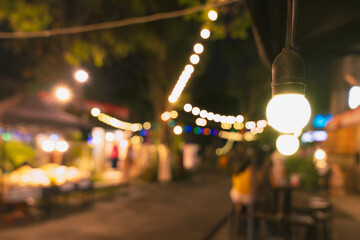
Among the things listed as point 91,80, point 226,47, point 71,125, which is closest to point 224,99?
point 226,47

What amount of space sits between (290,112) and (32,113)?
28.0 feet

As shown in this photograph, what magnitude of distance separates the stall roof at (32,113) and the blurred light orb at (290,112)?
7931mm

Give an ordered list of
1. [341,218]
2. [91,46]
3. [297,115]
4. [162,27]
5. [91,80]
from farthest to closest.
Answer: [91,80], [162,27], [91,46], [341,218], [297,115]

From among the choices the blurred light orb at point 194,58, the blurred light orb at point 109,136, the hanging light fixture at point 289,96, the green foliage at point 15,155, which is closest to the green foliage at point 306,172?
the blurred light orb at point 109,136

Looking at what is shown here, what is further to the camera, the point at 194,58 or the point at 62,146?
the point at 62,146

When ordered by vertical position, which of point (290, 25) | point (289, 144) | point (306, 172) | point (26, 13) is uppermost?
point (26, 13)

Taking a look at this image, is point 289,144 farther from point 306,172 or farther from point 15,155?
point 306,172

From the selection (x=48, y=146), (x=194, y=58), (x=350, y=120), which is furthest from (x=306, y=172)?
(x=194, y=58)

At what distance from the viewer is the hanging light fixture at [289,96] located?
2.11 meters

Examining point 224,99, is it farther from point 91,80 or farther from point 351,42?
point 351,42

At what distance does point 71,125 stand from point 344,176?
13.4 m

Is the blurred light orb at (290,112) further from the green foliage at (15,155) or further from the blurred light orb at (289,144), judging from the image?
the green foliage at (15,155)

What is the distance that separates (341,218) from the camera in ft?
35.0

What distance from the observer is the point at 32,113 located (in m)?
9.19
